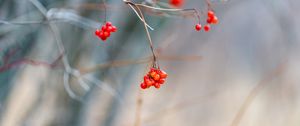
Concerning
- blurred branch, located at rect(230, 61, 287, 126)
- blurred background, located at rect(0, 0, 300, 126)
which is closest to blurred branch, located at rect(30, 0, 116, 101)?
blurred background, located at rect(0, 0, 300, 126)

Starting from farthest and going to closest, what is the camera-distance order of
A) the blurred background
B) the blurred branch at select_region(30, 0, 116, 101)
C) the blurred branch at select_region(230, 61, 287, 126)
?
the blurred branch at select_region(230, 61, 287, 126), the blurred background, the blurred branch at select_region(30, 0, 116, 101)

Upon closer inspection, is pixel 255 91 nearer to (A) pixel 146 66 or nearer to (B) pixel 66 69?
(A) pixel 146 66

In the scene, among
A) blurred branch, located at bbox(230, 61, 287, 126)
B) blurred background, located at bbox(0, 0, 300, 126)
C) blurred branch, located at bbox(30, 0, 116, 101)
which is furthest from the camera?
blurred branch, located at bbox(230, 61, 287, 126)

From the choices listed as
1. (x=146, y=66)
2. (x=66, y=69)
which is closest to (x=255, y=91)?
(x=146, y=66)

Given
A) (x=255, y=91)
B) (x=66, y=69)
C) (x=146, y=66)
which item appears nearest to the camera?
(x=66, y=69)

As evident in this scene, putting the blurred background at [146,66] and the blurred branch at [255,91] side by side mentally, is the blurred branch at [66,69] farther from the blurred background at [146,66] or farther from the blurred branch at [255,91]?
the blurred branch at [255,91]

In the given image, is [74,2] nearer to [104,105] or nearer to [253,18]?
[104,105]

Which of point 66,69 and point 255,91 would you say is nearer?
point 66,69

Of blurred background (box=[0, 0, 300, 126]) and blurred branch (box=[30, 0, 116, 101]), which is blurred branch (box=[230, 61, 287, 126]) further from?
blurred branch (box=[30, 0, 116, 101])

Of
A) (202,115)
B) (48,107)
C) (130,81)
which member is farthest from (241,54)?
(48,107)
